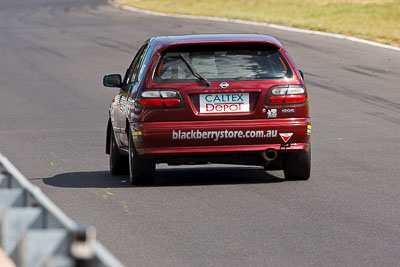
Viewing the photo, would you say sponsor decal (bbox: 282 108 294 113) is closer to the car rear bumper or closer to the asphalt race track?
the car rear bumper

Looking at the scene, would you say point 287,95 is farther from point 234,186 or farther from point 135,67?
point 135,67

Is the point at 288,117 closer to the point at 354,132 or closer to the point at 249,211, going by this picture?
the point at 249,211

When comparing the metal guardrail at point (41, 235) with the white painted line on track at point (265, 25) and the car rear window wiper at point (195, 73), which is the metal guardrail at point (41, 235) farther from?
the white painted line on track at point (265, 25)

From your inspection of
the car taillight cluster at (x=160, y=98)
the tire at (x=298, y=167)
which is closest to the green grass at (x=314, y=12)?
the tire at (x=298, y=167)

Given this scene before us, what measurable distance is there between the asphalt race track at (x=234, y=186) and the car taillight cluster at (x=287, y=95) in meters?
0.84

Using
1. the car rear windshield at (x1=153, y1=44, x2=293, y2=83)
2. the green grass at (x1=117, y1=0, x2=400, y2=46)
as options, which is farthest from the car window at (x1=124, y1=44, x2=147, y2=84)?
the green grass at (x1=117, y1=0, x2=400, y2=46)

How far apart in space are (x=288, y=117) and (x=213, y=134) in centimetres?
76

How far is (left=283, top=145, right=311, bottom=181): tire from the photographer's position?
36.7 ft

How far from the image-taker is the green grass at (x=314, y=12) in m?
37.5

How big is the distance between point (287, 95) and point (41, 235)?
6.28m

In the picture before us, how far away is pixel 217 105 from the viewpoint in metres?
10.7

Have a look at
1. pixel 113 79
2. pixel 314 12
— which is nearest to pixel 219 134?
pixel 113 79

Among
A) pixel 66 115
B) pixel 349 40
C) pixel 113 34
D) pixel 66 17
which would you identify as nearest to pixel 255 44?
pixel 66 115

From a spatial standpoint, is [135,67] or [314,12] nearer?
[135,67]
